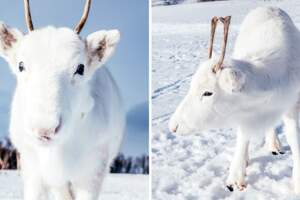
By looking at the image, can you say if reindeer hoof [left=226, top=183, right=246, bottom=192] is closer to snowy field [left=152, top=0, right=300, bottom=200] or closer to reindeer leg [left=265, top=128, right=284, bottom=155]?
snowy field [left=152, top=0, right=300, bottom=200]

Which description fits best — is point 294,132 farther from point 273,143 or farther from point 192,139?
point 192,139

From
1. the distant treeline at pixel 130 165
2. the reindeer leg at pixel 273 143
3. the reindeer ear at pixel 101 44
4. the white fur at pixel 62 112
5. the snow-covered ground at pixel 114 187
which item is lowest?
the snow-covered ground at pixel 114 187

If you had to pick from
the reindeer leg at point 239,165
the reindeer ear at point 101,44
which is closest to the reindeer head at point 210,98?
the reindeer leg at point 239,165

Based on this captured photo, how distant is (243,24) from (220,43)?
0.10 m

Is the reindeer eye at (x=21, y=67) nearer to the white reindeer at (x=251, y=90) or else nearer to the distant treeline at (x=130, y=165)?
the white reindeer at (x=251, y=90)

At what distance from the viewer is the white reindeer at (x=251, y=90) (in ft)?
5.19

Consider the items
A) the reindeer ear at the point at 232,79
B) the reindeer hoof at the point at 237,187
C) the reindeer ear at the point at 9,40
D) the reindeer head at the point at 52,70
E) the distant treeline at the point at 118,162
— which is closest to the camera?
the reindeer head at the point at 52,70

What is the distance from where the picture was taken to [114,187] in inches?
71.2

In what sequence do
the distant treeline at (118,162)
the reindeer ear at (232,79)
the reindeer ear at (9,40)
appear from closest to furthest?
the reindeer ear at (9,40) → the reindeer ear at (232,79) → the distant treeline at (118,162)

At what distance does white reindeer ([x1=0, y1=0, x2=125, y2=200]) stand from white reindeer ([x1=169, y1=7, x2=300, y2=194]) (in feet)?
0.87

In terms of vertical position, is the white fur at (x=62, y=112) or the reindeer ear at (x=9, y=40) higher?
the reindeer ear at (x=9, y=40)

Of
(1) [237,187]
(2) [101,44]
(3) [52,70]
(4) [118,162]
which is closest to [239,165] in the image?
(1) [237,187]

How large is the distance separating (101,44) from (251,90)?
48cm

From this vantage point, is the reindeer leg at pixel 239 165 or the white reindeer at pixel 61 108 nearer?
the white reindeer at pixel 61 108
